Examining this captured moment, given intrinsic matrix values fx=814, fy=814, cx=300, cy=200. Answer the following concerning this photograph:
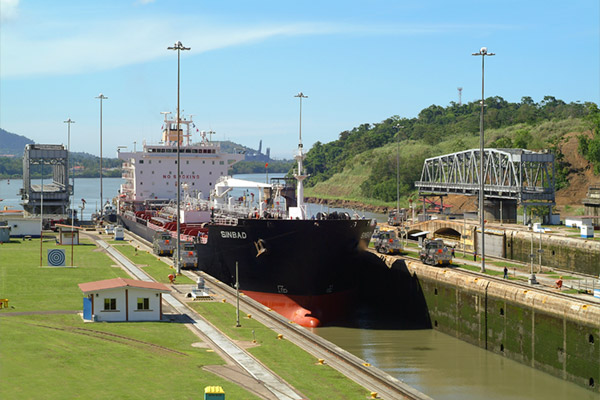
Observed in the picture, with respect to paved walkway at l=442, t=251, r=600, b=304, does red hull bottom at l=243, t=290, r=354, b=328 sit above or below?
below

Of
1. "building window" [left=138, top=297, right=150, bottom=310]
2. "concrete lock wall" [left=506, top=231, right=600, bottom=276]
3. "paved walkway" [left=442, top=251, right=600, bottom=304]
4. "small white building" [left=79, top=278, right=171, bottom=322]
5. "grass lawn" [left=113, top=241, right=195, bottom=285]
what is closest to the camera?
"small white building" [left=79, top=278, right=171, bottom=322]

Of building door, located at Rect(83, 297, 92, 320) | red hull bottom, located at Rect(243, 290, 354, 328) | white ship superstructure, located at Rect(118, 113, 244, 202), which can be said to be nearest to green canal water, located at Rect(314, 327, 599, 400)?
red hull bottom, located at Rect(243, 290, 354, 328)

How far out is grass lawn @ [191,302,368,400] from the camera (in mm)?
28750

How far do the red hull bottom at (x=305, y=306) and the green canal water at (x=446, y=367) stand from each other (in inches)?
39.6

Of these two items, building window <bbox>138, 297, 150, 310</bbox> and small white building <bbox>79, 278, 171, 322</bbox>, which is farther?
building window <bbox>138, 297, 150, 310</bbox>

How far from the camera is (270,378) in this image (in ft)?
98.5

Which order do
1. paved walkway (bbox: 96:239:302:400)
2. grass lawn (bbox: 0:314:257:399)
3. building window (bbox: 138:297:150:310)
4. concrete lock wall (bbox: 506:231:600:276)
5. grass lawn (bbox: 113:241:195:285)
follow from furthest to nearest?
concrete lock wall (bbox: 506:231:600:276) < grass lawn (bbox: 113:241:195:285) < building window (bbox: 138:297:150:310) < paved walkway (bbox: 96:239:302:400) < grass lawn (bbox: 0:314:257:399)

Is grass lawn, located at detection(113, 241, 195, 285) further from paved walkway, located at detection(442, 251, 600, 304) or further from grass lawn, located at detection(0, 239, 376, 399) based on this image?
paved walkway, located at detection(442, 251, 600, 304)

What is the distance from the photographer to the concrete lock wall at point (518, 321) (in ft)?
123

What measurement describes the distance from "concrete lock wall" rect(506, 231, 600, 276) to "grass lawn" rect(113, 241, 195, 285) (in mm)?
26462

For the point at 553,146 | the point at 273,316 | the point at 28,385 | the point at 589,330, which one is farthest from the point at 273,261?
the point at 553,146

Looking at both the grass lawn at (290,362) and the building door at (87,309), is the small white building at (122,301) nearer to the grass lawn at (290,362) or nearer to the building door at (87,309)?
the building door at (87,309)

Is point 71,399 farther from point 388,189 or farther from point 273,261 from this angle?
point 388,189

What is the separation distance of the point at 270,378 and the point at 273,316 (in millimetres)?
12840
